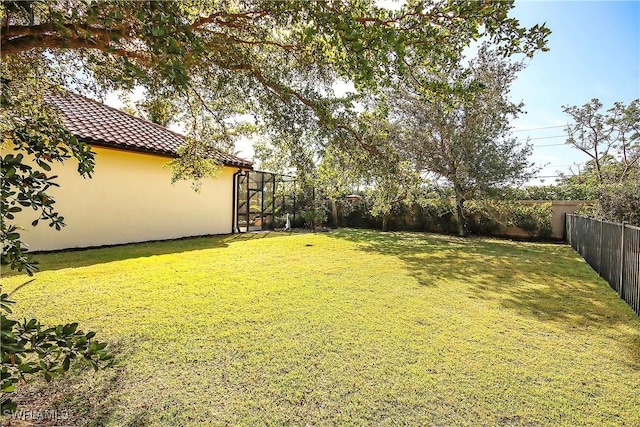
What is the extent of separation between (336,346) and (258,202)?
13.5 metres

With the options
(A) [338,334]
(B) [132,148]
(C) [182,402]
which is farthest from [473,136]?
(C) [182,402]

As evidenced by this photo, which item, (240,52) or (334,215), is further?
(334,215)

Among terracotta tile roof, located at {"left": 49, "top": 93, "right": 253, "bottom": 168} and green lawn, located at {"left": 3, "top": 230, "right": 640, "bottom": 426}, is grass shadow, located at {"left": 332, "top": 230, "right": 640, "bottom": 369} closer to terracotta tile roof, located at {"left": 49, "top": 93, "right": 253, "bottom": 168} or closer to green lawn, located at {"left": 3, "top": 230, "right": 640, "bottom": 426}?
green lawn, located at {"left": 3, "top": 230, "right": 640, "bottom": 426}

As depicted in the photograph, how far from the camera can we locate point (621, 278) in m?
6.08

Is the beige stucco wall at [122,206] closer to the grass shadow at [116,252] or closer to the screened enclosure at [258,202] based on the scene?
the grass shadow at [116,252]

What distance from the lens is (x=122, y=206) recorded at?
1030 centimetres

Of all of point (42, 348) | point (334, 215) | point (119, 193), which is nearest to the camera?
point (42, 348)

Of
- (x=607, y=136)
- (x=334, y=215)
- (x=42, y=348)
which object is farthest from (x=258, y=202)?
(x=607, y=136)

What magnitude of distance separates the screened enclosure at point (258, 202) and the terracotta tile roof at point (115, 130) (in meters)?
2.32

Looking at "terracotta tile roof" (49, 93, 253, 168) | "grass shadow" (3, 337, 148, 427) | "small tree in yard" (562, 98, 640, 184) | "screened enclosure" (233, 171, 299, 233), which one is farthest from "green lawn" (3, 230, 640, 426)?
"small tree in yard" (562, 98, 640, 184)

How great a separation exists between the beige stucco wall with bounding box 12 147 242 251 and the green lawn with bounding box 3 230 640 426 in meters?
1.92

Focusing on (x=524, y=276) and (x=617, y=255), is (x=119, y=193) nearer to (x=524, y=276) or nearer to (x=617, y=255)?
(x=524, y=276)

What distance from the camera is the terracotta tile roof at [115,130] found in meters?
9.44

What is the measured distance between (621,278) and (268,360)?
6.91m
